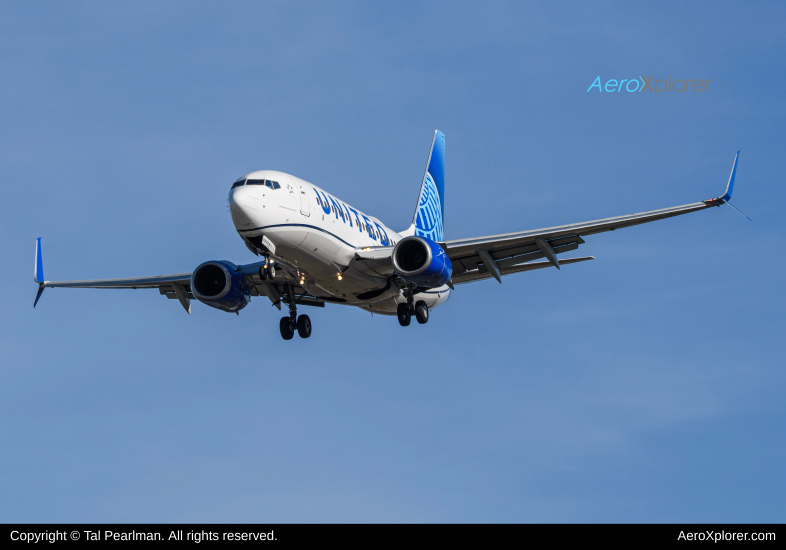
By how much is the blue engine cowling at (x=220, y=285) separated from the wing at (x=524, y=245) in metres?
8.60

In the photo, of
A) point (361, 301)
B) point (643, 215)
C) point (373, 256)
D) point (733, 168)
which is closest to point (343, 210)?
point (373, 256)

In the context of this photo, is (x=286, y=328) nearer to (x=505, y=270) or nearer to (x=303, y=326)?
(x=303, y=326)

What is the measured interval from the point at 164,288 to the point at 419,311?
12.3 meters

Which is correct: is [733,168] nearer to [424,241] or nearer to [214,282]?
[424,241]

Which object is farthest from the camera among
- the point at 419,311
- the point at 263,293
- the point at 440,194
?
the point at 440,194

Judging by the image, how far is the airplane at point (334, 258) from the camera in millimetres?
30422

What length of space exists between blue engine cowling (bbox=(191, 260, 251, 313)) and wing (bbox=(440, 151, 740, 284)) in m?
8.60

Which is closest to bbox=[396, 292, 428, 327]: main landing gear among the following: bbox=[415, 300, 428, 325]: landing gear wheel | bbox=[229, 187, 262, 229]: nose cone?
bbox=[415, 300, 428, 325]: landing gear wheel

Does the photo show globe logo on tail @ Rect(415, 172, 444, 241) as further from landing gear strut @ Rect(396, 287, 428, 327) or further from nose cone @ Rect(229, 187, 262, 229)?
nose cone @ Rect(229, 187, 262, 229)

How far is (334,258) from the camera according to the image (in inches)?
1297

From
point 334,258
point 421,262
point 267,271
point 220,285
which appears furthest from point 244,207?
point 220,285

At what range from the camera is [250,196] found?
2978cm

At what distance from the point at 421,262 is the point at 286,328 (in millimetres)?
7212

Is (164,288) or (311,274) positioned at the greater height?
(164,288)
